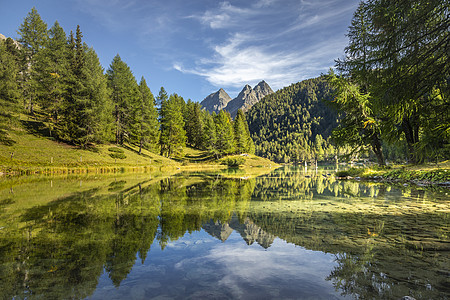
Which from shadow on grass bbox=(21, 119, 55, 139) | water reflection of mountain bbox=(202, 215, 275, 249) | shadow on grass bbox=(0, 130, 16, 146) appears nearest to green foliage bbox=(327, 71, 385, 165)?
water reflection of mountain bbox=(202, 215, 275, 249)

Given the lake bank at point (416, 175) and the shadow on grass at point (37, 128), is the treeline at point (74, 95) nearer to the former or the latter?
the shadow on grass at point (37, 128)

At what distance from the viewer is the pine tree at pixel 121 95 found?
50.0 m

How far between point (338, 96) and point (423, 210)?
57.7ft

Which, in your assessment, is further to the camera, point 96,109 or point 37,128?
point 96,109

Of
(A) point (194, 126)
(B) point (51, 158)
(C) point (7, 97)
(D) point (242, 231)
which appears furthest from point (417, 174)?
(A) point (194, 126)

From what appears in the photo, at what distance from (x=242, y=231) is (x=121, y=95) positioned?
51.5m

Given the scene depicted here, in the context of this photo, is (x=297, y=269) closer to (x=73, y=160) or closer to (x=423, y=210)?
(x=423, y=210)

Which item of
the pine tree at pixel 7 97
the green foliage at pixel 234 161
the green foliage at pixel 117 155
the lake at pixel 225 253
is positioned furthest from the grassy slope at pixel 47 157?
the green foliage at pixel 234 161

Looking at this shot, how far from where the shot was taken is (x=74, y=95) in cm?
3859

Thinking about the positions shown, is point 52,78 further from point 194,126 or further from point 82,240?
point 82,240

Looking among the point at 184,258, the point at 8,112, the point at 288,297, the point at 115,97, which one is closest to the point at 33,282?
the point at 184,258

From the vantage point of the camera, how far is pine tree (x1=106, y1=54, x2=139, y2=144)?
50.0m

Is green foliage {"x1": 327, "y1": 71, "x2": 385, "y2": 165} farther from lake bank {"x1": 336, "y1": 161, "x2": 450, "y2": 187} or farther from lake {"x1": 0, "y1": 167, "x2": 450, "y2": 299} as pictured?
lake {"x1": 0, "y1": 167, "x2": 450, "y2": 299}

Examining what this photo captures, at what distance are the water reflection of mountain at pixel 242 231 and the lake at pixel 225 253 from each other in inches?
1.3
